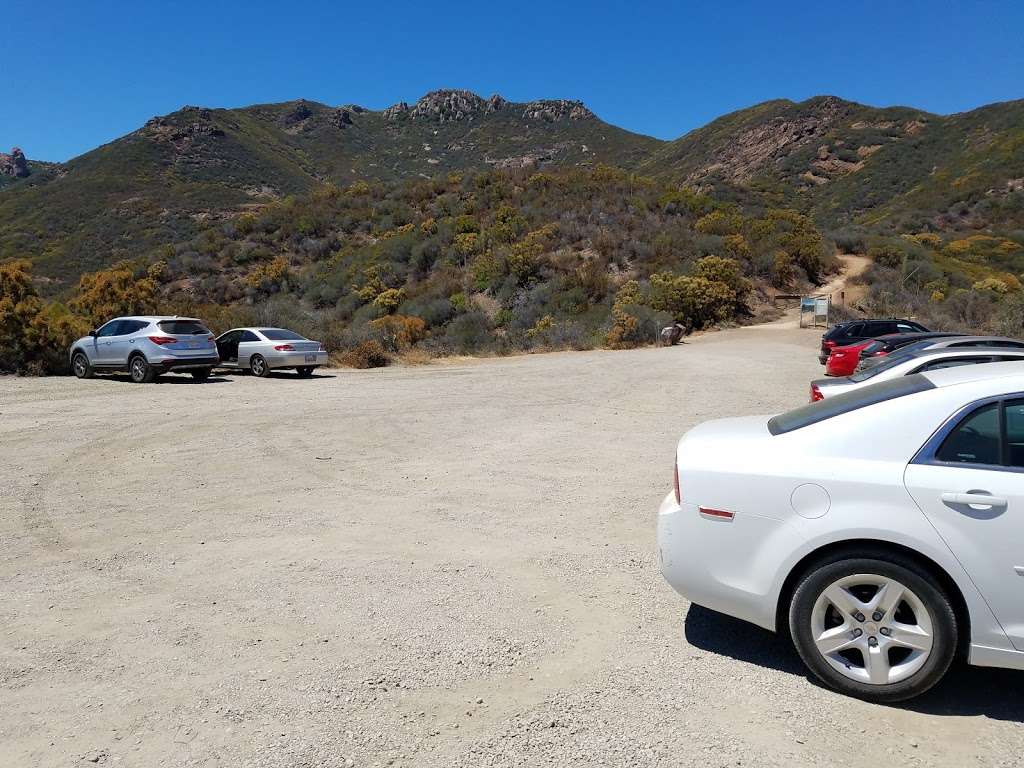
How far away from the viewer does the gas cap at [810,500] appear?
11.0 ft

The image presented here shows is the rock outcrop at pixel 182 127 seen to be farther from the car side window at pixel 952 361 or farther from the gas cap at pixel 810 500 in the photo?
the gas cap at pixel 810 500

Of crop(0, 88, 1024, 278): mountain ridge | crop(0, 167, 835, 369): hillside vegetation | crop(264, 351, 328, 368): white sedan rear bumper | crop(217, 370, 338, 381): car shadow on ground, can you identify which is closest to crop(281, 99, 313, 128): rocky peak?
crop(0, 88, 1024, 278): mountain ridge

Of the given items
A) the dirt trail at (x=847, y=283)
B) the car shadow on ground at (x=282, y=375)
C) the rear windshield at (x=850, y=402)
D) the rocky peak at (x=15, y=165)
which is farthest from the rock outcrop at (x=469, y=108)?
the rear windshield at (x=850, y=402)

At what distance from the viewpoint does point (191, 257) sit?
40.1 meters

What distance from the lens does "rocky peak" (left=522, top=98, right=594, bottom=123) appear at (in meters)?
110

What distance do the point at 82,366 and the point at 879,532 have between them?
18489 millimetres

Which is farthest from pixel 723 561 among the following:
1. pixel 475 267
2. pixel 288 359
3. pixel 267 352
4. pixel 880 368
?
pixel 475 267

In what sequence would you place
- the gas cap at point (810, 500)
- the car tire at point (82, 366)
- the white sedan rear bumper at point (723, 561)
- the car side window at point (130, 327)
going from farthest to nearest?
the car tire at point (82, 366)
the car side window at point (130, 327)
the white sedan rear bumper at point (723, 561)
the gas cap at point (810, 500)

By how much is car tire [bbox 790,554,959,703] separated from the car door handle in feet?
1.10

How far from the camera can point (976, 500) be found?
311cm

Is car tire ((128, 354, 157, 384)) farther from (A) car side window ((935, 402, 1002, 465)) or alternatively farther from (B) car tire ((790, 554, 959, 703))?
(A) car side window ((935, 402, 1002, 465))

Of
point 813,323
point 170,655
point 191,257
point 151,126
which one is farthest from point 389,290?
point 151,126

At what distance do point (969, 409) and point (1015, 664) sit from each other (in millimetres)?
1165

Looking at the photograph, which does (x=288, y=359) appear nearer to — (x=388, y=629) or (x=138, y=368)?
(x=138, y=368)
